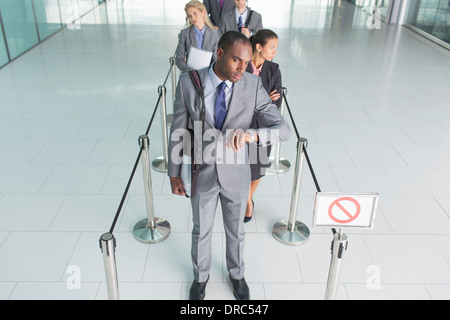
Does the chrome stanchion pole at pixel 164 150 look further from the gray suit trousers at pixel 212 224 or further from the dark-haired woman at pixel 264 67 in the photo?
the gray suit trousers at pixel 212 224

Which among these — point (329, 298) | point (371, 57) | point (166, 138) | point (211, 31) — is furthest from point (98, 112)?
point (371, 57)

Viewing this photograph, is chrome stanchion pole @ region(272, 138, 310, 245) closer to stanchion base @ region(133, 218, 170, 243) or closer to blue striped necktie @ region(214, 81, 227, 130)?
stanchion base @ region(133, 218, 170, 243)

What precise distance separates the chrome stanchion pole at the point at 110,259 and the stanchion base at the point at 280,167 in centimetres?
261

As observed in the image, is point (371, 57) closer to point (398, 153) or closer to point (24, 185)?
point (398, 153)

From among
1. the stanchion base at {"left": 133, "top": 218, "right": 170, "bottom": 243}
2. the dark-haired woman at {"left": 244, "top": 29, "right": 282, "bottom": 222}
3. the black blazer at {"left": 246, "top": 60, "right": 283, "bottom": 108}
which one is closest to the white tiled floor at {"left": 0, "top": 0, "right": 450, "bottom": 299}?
the stanchion base at {"left": 133, "top": 218, "right": 170, "bottom": 243}

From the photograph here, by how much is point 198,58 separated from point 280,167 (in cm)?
155

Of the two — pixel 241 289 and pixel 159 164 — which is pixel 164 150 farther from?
pixel 241 289

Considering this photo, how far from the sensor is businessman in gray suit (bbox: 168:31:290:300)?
211 cm

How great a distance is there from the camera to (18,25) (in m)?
8.93

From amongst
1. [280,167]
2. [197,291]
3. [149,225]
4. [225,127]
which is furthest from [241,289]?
[280,167]

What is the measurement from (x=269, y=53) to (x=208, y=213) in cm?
141

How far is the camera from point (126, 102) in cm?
643

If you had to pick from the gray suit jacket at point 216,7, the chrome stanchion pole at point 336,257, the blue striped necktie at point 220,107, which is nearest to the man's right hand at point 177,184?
the blue striped necktie at point 220,107

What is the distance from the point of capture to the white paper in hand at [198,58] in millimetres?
4137
